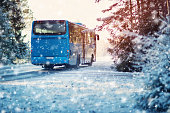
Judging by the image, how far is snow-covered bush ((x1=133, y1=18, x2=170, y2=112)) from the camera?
17.7ft

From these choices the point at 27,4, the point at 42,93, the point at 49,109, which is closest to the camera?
the point at 49,109

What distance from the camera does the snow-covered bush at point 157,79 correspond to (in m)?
5.41

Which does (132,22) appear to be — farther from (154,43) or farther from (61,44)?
(154,43)

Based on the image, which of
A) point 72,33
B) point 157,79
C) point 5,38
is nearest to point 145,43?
point 157,79

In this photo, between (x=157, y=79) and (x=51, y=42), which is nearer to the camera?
(x=157, y=79)

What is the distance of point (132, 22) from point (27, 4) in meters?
28.3

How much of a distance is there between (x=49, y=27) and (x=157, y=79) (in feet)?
49.4

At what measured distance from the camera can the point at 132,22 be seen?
1717 centimetres

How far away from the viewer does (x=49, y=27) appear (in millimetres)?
19844

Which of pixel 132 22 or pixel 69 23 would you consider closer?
pixel 132 22

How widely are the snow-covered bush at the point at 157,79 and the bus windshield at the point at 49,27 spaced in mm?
13999

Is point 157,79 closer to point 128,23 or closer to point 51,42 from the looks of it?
point 128,23

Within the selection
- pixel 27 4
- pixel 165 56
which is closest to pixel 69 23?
pixel 165 56

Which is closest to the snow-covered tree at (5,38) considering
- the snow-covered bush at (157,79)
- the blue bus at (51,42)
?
the blue bus at (51,42)
